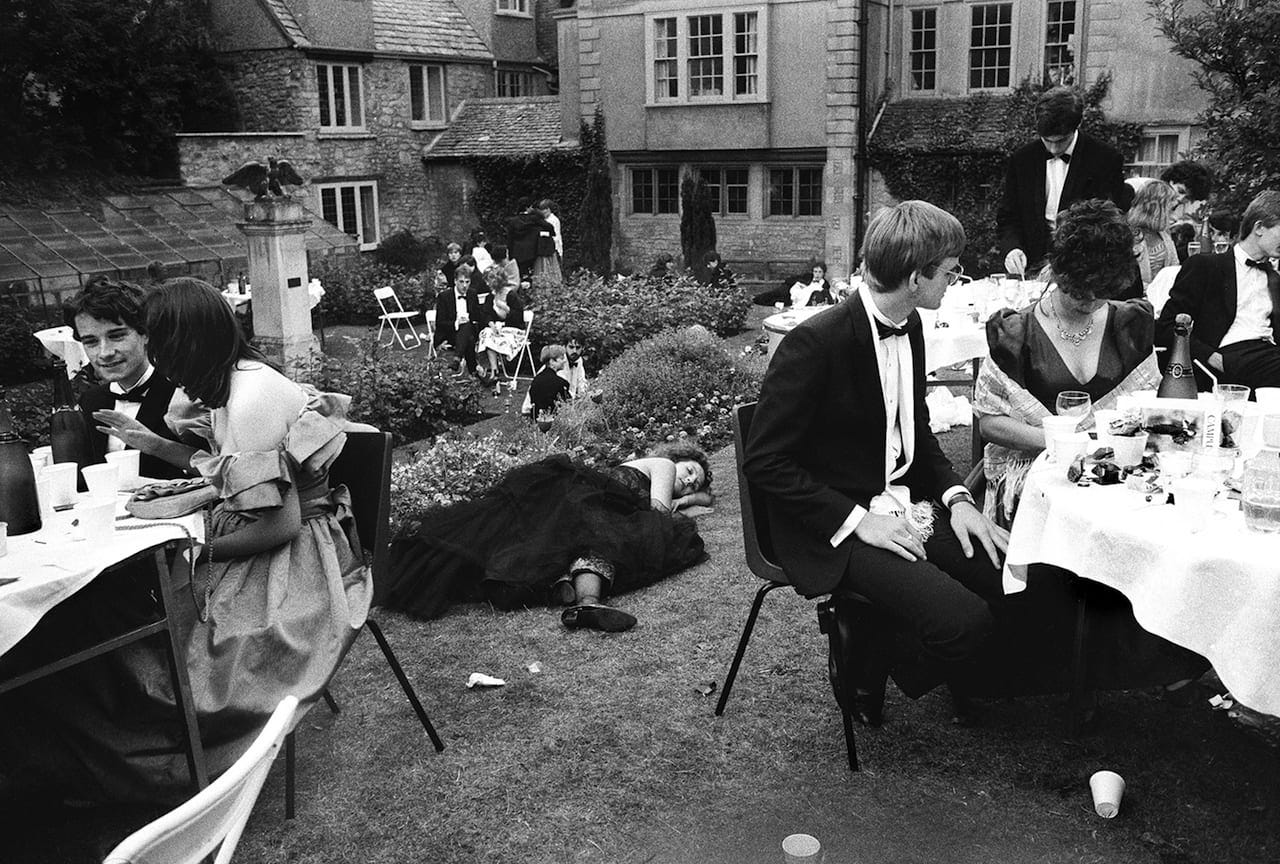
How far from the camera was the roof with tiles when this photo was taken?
26953mm

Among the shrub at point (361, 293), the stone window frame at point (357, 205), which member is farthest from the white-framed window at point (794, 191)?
the stone window frame at point (357, 205)

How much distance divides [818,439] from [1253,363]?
3.52 metres

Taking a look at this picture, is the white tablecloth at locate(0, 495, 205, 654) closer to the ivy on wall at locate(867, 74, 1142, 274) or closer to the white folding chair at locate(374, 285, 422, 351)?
the white folding chair at locate(374, 285, 422, 351)

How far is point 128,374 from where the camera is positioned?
14.9 ft

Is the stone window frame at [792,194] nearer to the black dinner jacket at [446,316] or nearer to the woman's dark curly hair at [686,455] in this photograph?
the black dinner jacket at [446,316]

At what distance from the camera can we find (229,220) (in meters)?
20.8

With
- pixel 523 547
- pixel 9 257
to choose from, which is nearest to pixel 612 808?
pixel 523 547

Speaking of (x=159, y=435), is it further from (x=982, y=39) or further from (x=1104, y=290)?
(x=982, y=39)

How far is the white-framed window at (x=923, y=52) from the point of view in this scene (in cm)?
2411

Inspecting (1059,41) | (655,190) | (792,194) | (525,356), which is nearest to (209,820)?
(525,356)

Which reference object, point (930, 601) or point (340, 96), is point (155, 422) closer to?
point (930, 601)

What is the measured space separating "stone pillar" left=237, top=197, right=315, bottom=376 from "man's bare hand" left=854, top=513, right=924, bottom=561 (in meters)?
11.1

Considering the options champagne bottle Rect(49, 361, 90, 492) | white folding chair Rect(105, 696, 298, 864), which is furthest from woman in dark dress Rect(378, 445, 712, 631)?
white folding chair Rect(105, 696, 298, 864)

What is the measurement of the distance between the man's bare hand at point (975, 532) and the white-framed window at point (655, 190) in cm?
2249
